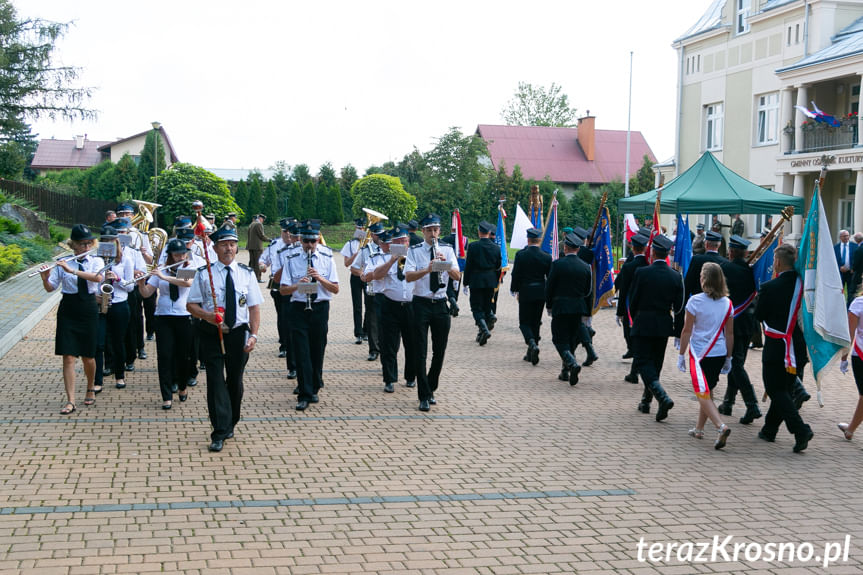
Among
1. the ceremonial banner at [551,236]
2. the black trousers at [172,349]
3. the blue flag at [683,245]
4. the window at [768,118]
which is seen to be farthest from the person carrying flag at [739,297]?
the window at [768,118]

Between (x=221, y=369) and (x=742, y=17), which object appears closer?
(x=221, y=369)

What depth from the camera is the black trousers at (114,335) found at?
32.2ft

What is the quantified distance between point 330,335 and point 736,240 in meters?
8.08

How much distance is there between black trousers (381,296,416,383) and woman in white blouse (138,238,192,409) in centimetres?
234

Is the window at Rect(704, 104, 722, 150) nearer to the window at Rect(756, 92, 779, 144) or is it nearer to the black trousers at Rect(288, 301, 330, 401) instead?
the window at Rect(756, 92, 779, 144)

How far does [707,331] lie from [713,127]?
2993 cm

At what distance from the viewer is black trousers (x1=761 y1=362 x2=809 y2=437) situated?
26.3 feet

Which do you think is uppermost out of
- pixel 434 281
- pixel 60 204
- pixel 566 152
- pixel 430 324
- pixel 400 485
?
pixel 566 152

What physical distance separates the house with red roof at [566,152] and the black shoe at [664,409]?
57841 millimetres

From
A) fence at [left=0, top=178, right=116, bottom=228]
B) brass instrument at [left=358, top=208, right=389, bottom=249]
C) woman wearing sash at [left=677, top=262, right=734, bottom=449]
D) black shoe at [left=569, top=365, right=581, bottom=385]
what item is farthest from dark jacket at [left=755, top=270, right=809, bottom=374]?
fence at [left=0, top=178, right=116, bottom=228]

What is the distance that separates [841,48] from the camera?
2789 centimetres

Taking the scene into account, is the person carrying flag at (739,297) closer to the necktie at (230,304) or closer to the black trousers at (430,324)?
the black trousers at (430,324)

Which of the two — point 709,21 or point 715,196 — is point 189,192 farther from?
point 715,196

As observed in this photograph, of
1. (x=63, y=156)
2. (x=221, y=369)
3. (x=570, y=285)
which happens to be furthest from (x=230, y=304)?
(x=63, y=156)
